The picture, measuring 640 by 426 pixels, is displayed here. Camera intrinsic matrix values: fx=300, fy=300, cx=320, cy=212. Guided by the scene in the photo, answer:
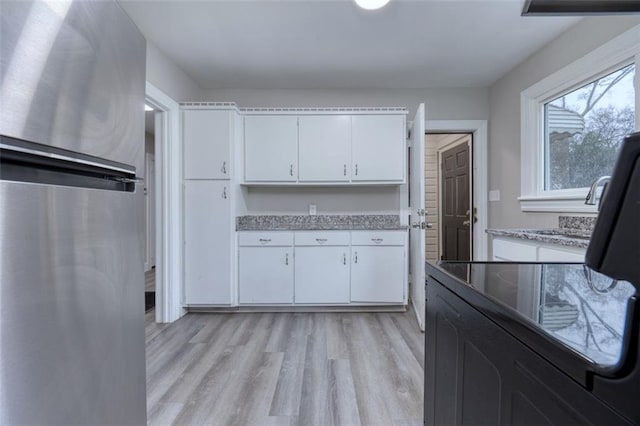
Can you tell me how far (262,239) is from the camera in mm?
3031

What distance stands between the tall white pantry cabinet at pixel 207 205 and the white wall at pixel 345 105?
54 centimetres

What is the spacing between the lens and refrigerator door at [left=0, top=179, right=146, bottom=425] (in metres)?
0.52

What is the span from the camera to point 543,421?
0.49m

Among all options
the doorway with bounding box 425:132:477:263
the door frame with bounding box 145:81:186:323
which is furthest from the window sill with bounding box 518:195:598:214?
the door frame with bounding box 145:81:186:323

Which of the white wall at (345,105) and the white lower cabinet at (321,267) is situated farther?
the white wall at (345,105)

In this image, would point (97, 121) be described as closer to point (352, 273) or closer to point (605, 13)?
point (605, 13)

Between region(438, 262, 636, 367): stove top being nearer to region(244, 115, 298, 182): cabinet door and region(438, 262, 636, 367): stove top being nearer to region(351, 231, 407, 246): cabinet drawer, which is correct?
region(351, 231, 407, 246): cabinet drawer

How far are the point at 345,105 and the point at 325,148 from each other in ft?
2.26

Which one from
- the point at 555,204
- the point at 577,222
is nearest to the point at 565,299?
the point at 577,222

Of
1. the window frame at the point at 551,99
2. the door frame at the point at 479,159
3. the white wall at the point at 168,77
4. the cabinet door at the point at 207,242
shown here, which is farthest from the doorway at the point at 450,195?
the white wall at the point at 168,77

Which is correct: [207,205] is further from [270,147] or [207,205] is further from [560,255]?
[560,255]

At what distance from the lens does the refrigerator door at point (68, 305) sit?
0.52m

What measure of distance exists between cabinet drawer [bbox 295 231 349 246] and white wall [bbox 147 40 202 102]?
5.85 ft

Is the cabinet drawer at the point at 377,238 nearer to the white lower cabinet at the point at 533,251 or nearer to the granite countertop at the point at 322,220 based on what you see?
the granite countertop at the point at 322,220
